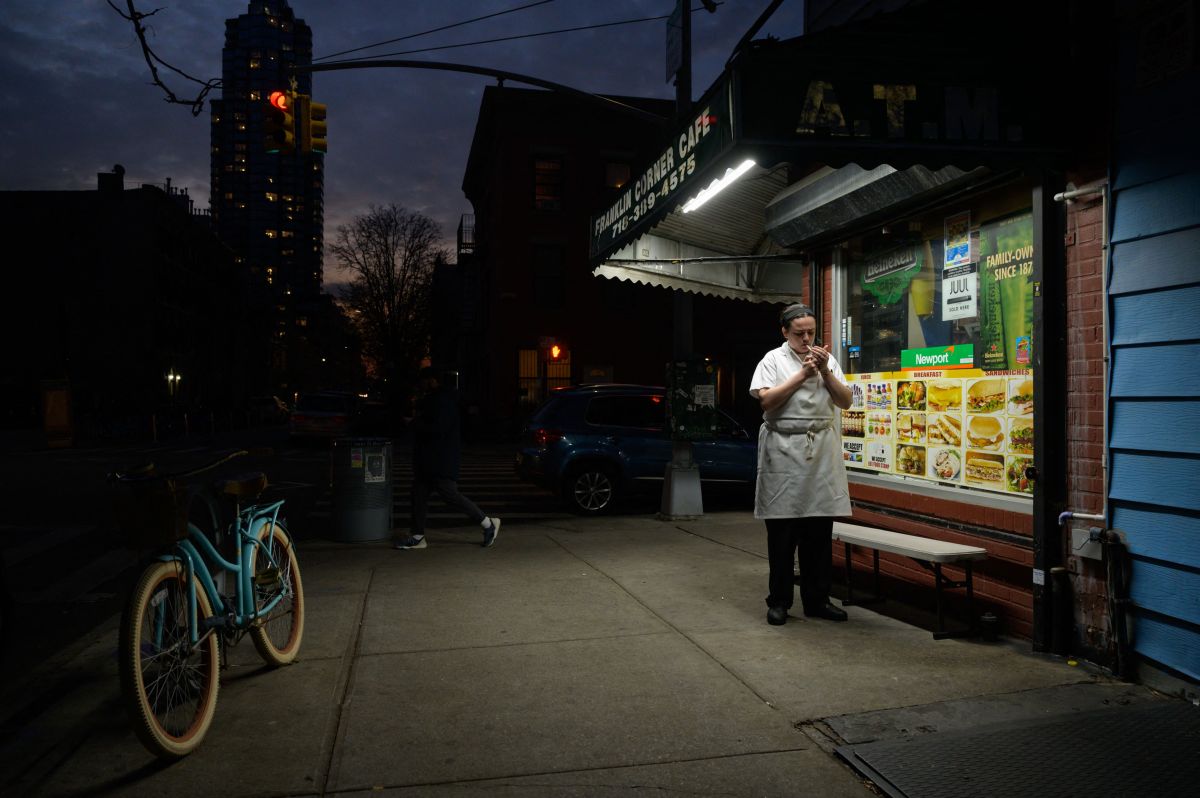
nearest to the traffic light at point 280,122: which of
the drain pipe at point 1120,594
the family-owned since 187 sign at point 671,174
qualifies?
the family-owned since 187 sign at point 671,174

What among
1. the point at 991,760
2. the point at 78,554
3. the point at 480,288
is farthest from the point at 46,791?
the point at 480,288

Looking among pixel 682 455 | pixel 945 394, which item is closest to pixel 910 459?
pixel 945 394

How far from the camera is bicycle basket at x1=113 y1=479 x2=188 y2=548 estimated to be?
142 inches

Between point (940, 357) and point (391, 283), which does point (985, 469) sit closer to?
point (940, 357)

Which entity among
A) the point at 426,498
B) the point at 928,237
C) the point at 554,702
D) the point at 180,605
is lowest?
the point at 554,702

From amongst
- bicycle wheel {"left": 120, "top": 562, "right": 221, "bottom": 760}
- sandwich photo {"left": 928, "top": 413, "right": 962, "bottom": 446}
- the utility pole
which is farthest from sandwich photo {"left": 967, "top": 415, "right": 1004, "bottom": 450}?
the utility pole

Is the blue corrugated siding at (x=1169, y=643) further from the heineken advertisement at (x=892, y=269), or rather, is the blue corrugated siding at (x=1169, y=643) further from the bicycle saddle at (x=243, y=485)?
the bicycle saddle at (x=243, y=485)

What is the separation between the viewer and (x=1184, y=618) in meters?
4.05

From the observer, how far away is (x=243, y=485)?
14.5ft

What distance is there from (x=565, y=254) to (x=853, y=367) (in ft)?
77.2

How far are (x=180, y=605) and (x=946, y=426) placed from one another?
15.6 feet

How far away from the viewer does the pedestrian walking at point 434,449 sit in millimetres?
8859

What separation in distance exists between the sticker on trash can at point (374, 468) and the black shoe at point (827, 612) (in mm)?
5363

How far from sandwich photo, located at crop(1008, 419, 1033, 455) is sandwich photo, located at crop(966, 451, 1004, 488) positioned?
0.45ft
